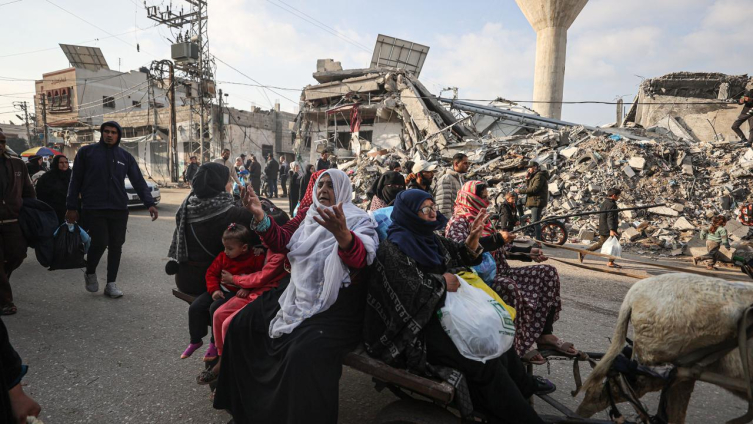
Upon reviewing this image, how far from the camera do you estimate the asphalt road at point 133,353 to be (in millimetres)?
2660

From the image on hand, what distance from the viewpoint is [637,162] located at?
1193 centimetres

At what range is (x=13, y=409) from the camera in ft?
4.52

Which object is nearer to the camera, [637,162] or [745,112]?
[637,162]

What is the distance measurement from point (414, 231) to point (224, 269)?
151cm

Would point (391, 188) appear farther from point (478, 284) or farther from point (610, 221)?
point (610, 221)

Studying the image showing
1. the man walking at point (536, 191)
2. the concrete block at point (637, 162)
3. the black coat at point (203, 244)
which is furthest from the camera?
the concrete block at point (637, 162)

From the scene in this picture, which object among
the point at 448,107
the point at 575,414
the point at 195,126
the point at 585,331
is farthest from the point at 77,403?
the point at 195,126

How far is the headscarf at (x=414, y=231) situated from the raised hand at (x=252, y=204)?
0.81 metres

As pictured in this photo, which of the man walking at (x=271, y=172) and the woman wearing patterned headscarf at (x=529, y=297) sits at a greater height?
the man walking at (x=271, y=172)

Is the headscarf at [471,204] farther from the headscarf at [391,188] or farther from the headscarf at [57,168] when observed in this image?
the headscarf at [57,168]

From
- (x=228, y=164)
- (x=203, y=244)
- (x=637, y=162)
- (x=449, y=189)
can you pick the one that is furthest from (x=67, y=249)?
(x=637, y=162)

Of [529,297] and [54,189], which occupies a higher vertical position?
[54,189]

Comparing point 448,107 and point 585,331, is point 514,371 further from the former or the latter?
point 448,107

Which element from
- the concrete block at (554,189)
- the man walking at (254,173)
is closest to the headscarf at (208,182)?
the concrete block at (554,189)
